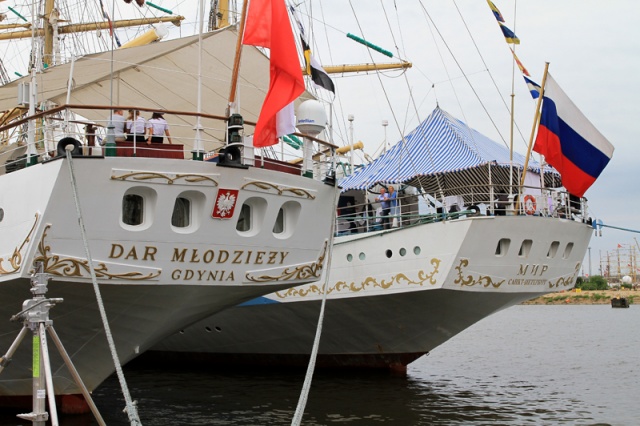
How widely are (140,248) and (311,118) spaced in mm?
4676

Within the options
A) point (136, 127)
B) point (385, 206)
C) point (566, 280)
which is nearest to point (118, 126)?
point (136, 127)

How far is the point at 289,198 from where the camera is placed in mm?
14914

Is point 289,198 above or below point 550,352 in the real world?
above

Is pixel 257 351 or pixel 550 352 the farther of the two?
pixel 550 352

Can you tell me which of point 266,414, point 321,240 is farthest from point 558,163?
point 266,414

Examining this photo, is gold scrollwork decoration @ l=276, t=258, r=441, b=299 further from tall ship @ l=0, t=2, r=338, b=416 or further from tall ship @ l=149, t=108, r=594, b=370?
tall ship @ l=0, t=2, r=338, b=416

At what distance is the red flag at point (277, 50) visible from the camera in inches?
526

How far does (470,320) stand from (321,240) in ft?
25.3

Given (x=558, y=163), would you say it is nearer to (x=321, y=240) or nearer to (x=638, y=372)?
(x=321, y=240)

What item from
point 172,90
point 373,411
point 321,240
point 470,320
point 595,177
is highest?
point 172,90

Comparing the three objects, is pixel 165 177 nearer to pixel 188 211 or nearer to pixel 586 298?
pixel 188 211

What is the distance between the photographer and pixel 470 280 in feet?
65.1

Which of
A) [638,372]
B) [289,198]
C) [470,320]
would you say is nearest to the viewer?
[289,198]

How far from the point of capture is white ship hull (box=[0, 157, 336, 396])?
42.3ft
